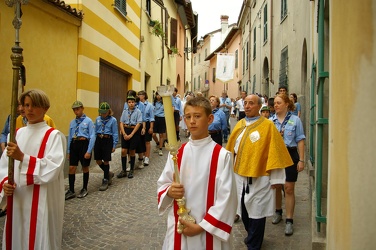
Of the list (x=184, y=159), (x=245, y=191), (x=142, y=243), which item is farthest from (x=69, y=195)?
(x=184, y=159)

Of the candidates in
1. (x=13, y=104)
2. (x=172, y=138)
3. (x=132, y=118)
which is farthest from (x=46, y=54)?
(x=172, y=138)

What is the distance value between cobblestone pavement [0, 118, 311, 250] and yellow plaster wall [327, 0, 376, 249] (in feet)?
7.58

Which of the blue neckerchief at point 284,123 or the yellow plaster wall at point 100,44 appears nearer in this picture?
the blue neckerchief at point 284,123

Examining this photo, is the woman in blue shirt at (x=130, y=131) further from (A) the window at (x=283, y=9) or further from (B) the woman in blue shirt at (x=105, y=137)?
(A) the window at (x=283, y=9)

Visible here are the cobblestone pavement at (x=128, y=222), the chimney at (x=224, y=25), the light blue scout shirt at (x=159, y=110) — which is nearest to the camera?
the cobblestone pavement at (x=128, y=222)

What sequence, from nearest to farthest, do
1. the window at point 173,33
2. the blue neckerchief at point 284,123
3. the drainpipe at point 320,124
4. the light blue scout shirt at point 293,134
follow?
1. the drainpipe at point 320,124
2. the light blue scout shirt at point 293,134
3. the blue neckerchief at point 284,123
4. the window at point 173,33

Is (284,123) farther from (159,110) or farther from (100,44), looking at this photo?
(100,44)

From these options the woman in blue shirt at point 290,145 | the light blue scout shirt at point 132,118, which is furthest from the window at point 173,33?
the woman in blue shirt at point 290,145

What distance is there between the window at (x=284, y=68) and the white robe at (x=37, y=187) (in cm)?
1121

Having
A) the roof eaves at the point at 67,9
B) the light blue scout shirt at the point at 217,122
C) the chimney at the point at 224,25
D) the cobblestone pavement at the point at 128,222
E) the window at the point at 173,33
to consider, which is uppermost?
the chimney at the point at 224,25

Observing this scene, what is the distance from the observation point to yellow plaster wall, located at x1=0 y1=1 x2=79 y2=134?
6.64 metres

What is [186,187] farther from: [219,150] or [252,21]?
[252,21]

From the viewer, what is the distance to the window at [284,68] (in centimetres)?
1339

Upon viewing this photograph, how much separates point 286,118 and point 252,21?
19497 mm
